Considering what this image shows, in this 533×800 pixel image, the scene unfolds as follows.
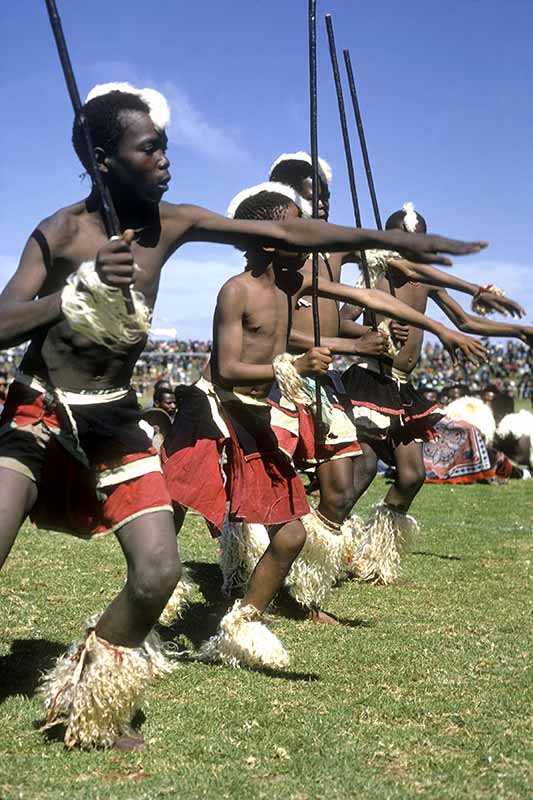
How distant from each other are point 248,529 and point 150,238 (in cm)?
261

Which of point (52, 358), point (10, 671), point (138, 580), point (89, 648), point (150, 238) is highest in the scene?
point (150, 238)

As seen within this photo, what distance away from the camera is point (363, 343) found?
537 cm

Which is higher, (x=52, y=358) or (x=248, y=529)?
(x=52, y=358)

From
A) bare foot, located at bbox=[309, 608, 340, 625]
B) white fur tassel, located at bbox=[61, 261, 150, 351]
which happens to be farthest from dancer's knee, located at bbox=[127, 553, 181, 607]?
bare foot, located at bbox=[309, 608, 340, 625]

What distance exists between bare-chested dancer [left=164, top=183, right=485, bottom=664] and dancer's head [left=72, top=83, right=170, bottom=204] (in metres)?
1.22

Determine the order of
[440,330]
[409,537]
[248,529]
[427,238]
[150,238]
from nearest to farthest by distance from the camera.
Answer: [427,238]
[150,238]
[440,330]
[248,529]
[409,537]

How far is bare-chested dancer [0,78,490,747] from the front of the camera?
3389 mm

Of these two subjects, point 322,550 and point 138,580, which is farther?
point 322,550

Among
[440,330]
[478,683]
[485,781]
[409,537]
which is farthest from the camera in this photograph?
[409,537]

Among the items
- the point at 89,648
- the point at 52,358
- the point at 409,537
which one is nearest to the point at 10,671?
the point at 89,648

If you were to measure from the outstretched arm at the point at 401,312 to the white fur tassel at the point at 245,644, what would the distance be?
1540mm

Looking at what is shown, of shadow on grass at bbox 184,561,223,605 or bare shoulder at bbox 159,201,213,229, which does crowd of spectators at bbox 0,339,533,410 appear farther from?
bare shoulder at bbox 159,201,213,229

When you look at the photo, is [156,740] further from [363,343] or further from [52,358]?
[363,343]

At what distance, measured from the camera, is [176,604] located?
211 inches
